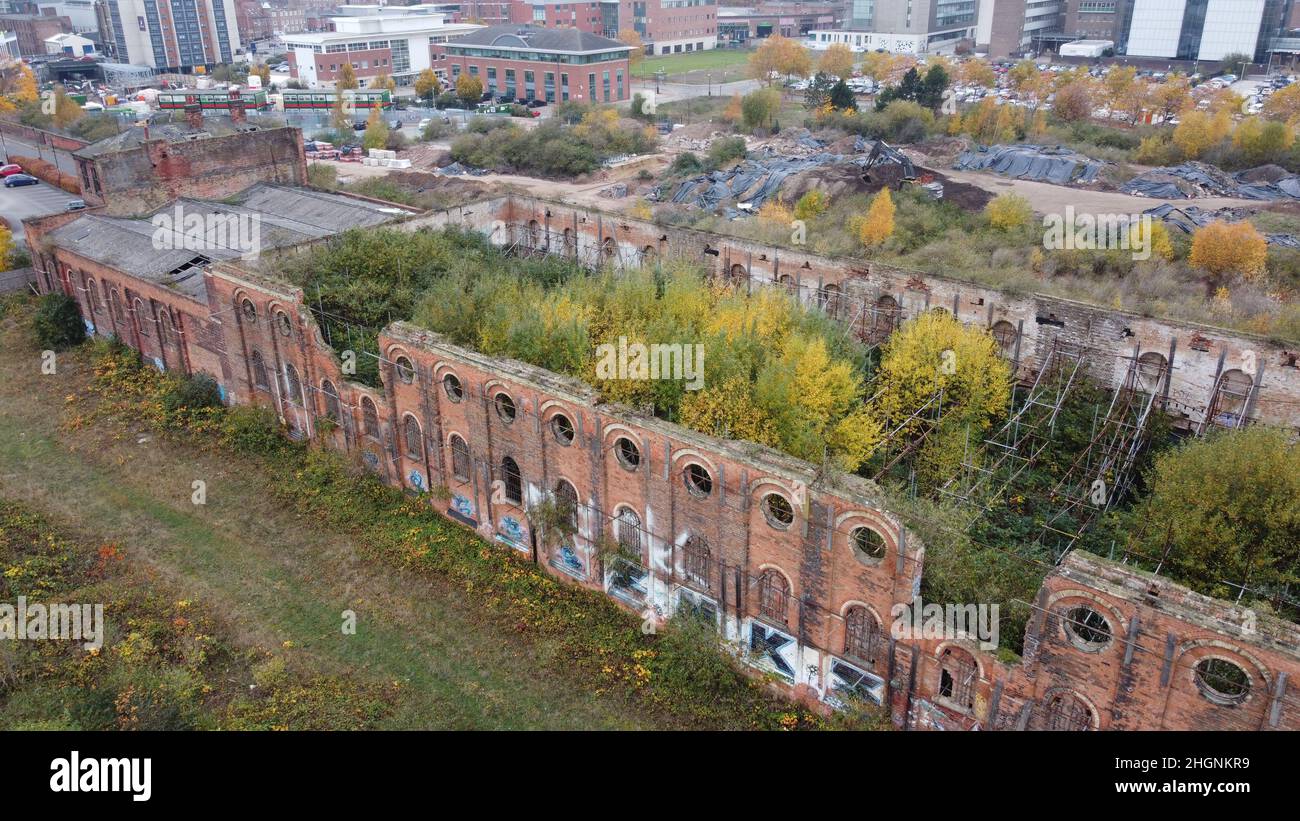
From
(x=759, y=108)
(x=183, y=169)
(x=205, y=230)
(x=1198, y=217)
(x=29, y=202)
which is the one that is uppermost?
(x=183, y=169)

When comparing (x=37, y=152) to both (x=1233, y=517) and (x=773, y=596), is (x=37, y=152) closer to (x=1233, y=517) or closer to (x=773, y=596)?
(x=773, y=596)

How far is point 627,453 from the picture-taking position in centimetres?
2081

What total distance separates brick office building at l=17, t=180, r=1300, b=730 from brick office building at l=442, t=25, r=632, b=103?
2854 inches

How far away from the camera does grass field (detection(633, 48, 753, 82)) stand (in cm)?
12775

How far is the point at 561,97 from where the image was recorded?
325 feet

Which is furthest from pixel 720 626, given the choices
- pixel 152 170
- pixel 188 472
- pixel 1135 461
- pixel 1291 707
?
pixel 152 170

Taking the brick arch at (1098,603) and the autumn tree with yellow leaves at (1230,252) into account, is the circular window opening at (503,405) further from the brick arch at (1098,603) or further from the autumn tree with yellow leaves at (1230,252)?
the autumn tree with yellow leaves at (1230,252)

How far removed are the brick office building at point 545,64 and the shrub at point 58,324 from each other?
6906cm

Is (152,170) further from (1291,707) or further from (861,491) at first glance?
(1291,707)

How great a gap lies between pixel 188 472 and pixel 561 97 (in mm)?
79942

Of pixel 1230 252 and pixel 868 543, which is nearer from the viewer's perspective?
pixel 868 543

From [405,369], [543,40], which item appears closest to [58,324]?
[405,369]

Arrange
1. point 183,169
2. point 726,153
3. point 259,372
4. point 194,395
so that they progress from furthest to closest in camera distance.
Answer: point 726,153 → point 183,169 → point 194,395 → point 259,372

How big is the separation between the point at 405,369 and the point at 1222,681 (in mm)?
19738
